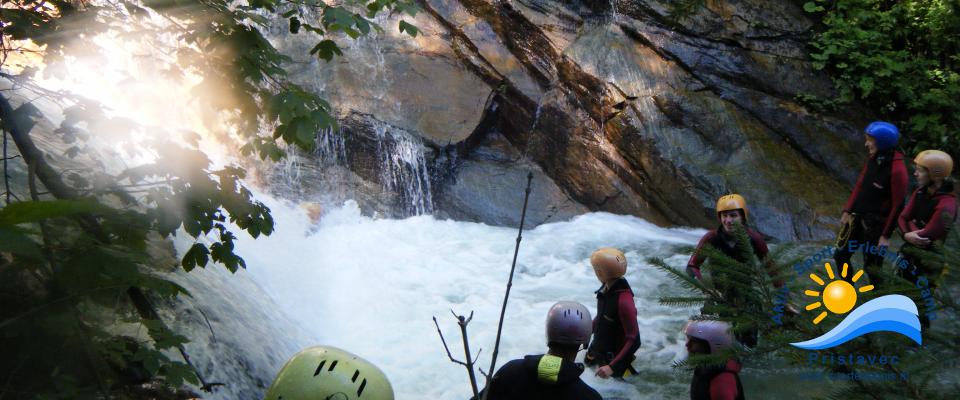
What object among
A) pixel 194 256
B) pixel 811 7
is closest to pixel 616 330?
pixel 194 256

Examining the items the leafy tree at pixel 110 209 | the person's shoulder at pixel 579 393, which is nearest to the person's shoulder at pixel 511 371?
the person's shoulder at pixel 579 393

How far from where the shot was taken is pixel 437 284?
7.73 m

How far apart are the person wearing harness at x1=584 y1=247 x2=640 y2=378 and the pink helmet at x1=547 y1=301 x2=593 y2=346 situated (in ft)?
4.56

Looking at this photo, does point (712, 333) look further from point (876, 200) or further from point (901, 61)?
point (901, 61)

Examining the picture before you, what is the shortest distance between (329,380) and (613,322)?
237 cm

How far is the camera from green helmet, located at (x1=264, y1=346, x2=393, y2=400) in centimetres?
204

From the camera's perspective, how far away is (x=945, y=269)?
1.87 metres

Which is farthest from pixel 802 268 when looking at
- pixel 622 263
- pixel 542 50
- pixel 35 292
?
pixel 542 50

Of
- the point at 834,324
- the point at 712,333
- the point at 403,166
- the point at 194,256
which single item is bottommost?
the point at 403,166

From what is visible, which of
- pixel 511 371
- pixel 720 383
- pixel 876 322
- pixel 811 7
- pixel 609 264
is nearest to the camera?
pixel 876 322

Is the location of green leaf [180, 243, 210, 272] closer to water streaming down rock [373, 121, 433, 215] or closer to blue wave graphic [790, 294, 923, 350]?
blue wave graphic [790, 294, 923, 350]

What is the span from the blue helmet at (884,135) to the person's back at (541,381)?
399 cm

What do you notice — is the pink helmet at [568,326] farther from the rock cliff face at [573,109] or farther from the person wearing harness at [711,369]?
the rock cliff face at [573,109]

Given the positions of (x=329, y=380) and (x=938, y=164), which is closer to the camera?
(x=329, y=380)
